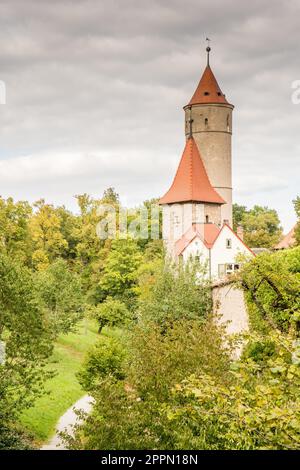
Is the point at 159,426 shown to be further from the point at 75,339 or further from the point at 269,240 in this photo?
the point at 269,240

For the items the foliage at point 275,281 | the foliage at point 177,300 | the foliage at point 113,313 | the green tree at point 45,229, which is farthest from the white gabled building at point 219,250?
the foliage at point 275,281

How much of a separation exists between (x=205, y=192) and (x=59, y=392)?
26661 millimetres

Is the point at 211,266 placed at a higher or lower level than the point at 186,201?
lower

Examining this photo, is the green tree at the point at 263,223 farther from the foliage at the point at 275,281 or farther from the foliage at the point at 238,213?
the foliage at the point at 275,281

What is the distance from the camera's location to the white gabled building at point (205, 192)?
43344 millimetres

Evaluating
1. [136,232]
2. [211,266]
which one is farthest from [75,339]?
[136,232]

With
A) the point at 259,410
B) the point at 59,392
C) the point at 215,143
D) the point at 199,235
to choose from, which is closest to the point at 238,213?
the point at 215,143

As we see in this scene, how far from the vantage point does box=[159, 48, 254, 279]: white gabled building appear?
4334cm

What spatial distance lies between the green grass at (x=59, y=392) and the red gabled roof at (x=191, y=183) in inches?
547

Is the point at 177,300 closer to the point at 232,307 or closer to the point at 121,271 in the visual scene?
the point at 232,307

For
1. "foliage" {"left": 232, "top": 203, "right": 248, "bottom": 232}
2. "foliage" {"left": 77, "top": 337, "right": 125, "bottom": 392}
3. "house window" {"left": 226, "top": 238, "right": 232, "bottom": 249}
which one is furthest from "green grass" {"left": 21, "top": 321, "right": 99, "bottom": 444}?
"foliage" {"left": 232, "top": 203, "right": 248, "bottom": 232}

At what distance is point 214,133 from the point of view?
2126 inches

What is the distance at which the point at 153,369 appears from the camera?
13359 mm

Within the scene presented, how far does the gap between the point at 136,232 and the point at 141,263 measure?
1055 centimetres
